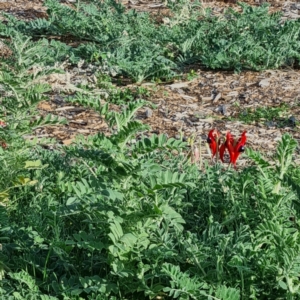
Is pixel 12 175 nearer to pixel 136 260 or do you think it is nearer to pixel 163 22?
pixel 136 260

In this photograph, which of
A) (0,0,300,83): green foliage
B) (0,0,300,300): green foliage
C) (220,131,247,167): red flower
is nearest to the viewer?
(0,0,300,300): green foliage

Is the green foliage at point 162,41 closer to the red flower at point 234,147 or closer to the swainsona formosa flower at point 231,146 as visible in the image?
the swainsona formosa flower at point 231,146

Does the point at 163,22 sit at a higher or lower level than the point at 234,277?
lower

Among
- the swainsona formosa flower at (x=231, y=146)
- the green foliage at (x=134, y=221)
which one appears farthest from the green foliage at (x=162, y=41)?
the swainsona formosa flower at (x=231, y=146)

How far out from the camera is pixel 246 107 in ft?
22.8

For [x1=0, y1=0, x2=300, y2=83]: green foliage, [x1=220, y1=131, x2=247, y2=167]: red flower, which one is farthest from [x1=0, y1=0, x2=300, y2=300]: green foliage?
[x1=0, y1=0, x2=300, y2=83]: green foliage

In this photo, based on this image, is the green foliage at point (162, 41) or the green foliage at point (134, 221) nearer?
Result: the green foliage at point (134, 221)

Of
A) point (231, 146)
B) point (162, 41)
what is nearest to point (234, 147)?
point (231, 146)

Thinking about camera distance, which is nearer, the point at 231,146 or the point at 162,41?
the point at 231,146

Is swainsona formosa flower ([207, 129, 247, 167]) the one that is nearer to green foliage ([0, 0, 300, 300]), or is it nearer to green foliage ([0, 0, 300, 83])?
green foliage ([0, 0, 300, 300])

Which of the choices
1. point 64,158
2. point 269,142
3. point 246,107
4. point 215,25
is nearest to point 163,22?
A: point 215,25

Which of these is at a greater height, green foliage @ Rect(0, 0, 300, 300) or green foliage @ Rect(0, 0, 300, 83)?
green foliage @ Rect(0, 0, 300, 300)

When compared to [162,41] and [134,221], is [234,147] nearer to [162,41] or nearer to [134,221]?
[134,221]

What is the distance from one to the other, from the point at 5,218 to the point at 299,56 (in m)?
4.32
